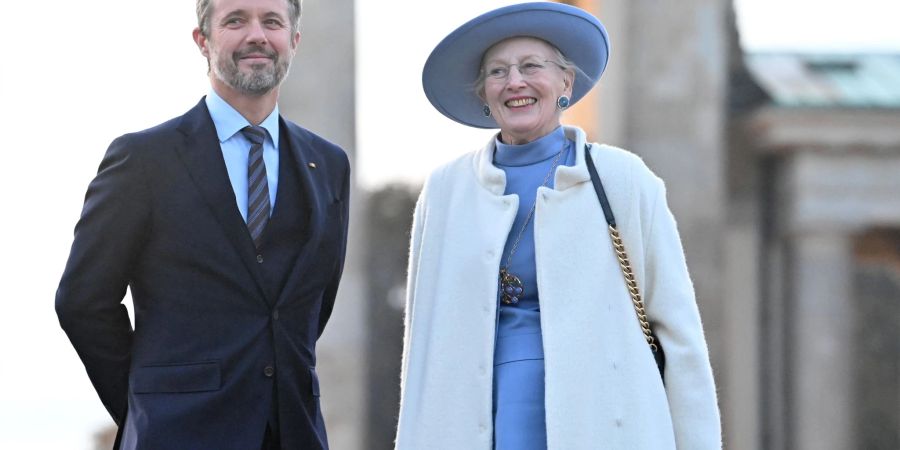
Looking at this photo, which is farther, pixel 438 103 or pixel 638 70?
pixel 638 70

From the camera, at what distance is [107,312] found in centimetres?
532

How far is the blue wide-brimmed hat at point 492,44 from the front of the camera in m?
5.51

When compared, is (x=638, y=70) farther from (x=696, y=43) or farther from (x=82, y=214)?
(x=82, y=214)

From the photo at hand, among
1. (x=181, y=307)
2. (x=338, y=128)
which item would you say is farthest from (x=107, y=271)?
(x=338, y=128)

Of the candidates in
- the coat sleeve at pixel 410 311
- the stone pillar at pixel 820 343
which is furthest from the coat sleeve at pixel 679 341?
the stone pillar at pixel 820 343

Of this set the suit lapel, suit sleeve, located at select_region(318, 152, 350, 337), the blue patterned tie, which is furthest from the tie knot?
suit sleeve, located at select_region(318, 152, 350, 337)

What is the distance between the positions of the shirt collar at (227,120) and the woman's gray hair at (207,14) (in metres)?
0.22

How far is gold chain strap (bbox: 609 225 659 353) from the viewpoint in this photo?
5.35 metres

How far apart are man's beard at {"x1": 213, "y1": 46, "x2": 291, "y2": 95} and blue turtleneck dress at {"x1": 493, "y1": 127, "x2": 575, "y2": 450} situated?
2.74 ft

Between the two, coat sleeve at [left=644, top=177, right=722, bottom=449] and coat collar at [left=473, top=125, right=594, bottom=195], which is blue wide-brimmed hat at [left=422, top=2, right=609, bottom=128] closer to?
coat collar at [left=473, top=125, right=594, bottom=195]

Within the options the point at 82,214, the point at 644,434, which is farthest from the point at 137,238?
the point at 644,434

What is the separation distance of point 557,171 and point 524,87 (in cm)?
30

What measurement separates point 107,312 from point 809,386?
13.3m

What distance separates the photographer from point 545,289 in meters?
5.29
